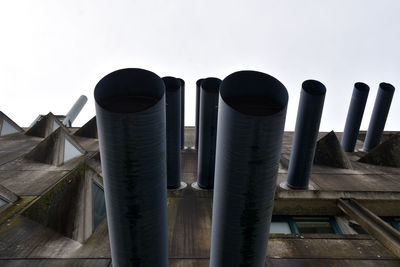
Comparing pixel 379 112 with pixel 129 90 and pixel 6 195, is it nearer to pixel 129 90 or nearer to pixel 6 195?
pixel 129 90

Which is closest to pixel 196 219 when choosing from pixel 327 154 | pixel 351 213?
pixel 351 213

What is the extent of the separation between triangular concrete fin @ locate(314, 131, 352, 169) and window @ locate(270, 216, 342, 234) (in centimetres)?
485

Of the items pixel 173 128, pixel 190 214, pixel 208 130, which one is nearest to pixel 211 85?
pixel 208 130

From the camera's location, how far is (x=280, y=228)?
26.9ft

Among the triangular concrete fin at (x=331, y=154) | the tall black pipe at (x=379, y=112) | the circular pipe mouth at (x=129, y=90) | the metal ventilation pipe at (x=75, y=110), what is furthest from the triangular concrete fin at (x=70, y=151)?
the tall black pipe at (x=379, y=112)

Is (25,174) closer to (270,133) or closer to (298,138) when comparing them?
(270,133)

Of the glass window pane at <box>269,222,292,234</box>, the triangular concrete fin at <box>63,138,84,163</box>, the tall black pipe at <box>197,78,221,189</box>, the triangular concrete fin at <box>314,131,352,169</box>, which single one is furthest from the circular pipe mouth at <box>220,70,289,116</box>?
the triangular concrete fin at <box>314,131,352,169</box>

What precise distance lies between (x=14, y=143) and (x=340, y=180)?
20029 millimetres

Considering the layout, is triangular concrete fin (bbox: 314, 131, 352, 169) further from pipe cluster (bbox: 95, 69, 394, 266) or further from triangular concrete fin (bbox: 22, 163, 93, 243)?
triangular concrete fin (bbox: 22, 163, 93, 243)

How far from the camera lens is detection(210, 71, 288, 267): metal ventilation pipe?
2953 millimetres

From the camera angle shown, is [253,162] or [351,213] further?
[351,213]

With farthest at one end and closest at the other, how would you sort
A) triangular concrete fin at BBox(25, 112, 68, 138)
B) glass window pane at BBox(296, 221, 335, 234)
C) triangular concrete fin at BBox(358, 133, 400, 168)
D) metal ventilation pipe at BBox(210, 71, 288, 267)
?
triangular concrete fin at BBox(25, 112, 68, 138) < triangular concrete fin at BBox(358, 133, 400, 168) < glass window pane at BBox(296, 221, 335, 234) < metal ventilation pipe at BBox(210, 71, 288, 267)

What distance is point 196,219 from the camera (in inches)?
286

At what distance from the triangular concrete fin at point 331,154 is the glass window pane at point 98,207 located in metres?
11.8
